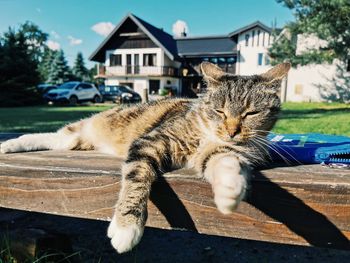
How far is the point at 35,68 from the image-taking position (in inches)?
926

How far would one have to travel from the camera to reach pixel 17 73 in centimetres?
2262

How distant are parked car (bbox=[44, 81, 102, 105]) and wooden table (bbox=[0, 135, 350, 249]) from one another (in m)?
21.4

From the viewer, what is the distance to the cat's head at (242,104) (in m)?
1.82

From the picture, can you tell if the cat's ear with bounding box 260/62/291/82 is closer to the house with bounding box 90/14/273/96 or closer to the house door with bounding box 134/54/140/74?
the house with bounding box 90/14/273/96

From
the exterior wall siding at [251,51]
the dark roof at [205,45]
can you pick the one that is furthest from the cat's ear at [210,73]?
the dark roof at [205,45]

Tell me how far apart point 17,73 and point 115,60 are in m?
12.9

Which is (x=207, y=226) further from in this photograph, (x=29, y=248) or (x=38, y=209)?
(x=29, y=248)

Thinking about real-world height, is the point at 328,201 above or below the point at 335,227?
above

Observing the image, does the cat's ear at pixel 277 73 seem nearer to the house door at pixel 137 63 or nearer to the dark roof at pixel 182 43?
the dark roof at pixel 182 43

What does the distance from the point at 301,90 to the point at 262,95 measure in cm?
2582

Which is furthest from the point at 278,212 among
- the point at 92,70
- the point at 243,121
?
the point at 92,70

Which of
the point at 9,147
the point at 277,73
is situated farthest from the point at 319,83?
the point at 9,147

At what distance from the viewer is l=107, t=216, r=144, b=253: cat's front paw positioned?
1364 mm

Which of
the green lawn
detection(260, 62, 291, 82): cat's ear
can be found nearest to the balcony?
the green lawn
